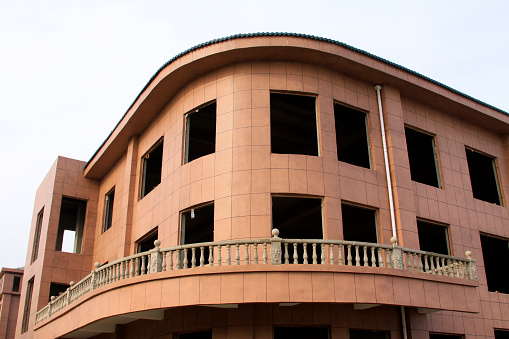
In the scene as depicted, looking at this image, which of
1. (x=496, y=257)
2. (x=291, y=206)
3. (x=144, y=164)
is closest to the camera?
(x=291, y=206)

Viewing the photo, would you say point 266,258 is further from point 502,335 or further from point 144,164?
point 502,335

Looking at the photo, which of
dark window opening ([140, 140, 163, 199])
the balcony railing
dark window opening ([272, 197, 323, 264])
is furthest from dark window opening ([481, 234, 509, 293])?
dark window opening ([140, 140, 163, 199])

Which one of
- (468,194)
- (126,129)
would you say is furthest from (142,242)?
(468,194)

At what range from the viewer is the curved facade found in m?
12.8

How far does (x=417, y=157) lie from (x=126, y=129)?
1180cm

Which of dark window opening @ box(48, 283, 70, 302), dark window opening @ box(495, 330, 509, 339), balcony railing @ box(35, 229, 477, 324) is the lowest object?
dark window opening @ box(495, 330, 509, 339)

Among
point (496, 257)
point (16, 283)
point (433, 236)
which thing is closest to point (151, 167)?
point (433, 236)

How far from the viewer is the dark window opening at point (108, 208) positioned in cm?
2336

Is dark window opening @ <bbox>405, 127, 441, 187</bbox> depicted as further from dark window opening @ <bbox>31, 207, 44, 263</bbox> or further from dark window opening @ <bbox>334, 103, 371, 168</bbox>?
dark window opening @ <bbox>31, 207, 44, 263</bbox>

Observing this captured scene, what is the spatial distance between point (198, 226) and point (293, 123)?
558cm

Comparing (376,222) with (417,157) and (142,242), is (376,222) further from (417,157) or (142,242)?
(142,242)

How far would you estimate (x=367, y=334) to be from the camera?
14242mm

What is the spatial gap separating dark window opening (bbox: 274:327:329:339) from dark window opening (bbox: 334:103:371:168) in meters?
5.74

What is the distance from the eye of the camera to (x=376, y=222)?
1602 cm
